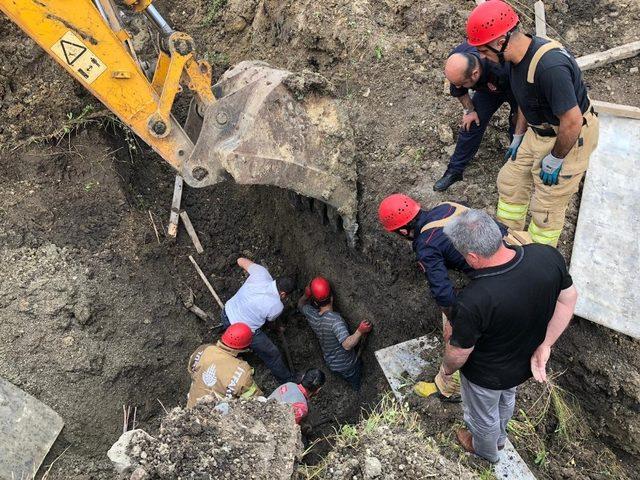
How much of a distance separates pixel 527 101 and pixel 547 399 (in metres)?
2.36

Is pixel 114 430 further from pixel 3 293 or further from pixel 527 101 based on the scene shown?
pixel 527 101

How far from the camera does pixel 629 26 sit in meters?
6.04

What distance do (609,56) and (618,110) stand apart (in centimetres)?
103

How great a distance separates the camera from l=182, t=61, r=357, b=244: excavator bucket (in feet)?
15.5

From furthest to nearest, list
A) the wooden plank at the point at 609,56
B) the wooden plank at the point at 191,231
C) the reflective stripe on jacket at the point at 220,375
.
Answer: the wooden plank at the point at 191,231 < the wooden plank at the point at 609,56 < the reflective stripe on jacket at the point at 220,375

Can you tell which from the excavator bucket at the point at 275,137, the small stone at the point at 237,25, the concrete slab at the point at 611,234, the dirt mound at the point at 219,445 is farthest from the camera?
the small stone at the point at 237,25

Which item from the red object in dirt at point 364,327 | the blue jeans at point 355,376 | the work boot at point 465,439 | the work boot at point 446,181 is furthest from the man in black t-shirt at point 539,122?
the blue jeans at point 355,376

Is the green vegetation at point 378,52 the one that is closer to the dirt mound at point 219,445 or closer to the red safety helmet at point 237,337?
the red safety helmet at point 237,337

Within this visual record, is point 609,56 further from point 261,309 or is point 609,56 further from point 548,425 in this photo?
point 261,309

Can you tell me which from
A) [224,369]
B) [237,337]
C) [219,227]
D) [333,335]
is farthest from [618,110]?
[219,227]

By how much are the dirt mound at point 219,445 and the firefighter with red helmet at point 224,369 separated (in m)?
1.91

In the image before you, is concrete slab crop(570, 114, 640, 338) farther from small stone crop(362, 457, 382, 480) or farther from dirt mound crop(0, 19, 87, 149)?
dirt mound crop(0, 19, 87, 149)

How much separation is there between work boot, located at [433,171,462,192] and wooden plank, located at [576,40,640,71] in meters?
1.91

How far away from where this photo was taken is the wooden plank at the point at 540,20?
6.08 m
